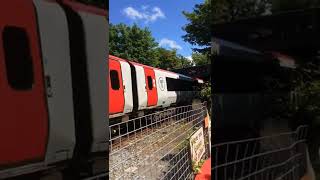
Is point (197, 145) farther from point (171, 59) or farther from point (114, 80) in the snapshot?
point (114, 80)

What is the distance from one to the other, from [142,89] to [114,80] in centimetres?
163

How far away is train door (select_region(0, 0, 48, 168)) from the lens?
0.70 meters

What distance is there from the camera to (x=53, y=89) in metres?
0.78

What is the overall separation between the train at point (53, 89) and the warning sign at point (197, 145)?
181 centimetres

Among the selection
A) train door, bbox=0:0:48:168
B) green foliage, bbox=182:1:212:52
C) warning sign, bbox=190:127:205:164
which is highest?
green foliage, bbox=182:1:212:52

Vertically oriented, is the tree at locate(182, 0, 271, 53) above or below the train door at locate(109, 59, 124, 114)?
above

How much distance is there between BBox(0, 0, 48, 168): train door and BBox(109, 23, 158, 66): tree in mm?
692

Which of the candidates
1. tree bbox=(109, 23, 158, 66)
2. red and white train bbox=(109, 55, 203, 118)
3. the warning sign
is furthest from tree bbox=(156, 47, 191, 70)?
red and white train bbox=(109, 55, 203, 118)

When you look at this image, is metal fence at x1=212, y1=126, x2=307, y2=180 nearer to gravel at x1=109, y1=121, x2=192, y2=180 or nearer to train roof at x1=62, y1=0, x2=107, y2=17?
gravel at x1=109, y1=121, x2=192, y2=180

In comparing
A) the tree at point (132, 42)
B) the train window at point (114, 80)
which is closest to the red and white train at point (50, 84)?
the tree at point (132, 42)

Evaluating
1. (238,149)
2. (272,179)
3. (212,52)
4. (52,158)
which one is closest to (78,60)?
(52,158)

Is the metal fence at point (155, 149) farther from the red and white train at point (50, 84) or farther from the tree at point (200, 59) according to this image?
the red and white train at point (50, 84)

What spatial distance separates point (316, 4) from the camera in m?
1.83

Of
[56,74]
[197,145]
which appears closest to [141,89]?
[197,145]
